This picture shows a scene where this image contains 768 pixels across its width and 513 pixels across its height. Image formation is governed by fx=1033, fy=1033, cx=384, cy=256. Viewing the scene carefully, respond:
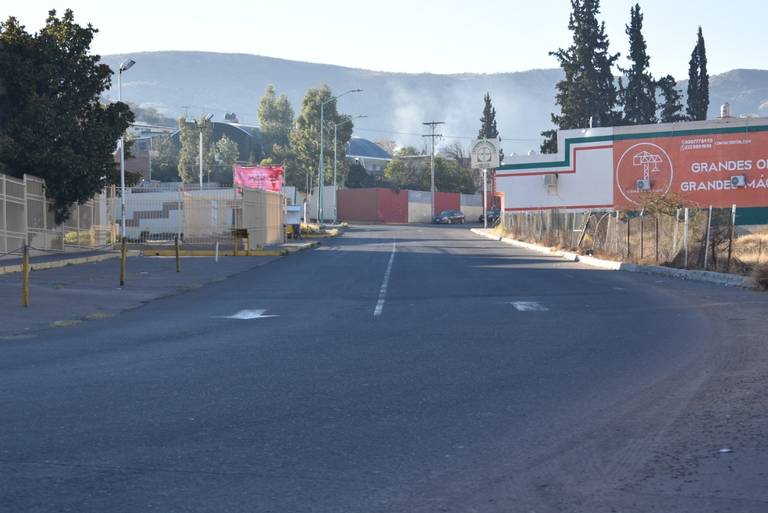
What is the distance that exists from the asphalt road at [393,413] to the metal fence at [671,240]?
36.9ft

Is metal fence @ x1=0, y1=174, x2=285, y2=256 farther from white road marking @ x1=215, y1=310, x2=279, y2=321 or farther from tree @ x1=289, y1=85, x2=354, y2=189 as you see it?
tree @ x1=289, y1=85, x2=354, y2=189

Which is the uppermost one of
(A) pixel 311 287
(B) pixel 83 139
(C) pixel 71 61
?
(C) pixel 71 61

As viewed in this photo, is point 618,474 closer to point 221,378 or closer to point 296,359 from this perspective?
point 221,378

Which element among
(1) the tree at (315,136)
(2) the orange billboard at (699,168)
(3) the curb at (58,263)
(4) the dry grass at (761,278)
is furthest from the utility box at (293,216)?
(1) the tree at (315,136)

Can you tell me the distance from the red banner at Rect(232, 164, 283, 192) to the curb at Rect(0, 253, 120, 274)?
32.0 metres

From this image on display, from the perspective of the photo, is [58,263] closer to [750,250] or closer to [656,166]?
[750,250]

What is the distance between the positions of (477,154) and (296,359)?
9198cm

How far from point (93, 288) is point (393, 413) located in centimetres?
1684

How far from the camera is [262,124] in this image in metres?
165

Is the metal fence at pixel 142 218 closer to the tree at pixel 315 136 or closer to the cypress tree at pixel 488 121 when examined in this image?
the tree at pixel 315 136

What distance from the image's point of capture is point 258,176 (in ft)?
236

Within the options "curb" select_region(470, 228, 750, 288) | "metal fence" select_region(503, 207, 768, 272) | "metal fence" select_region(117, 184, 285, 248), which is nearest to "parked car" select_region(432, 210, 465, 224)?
"metal fence" select_region(117, 184, 285, 248)

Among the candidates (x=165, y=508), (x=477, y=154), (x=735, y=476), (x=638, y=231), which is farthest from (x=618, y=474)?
(x=477, y=154)

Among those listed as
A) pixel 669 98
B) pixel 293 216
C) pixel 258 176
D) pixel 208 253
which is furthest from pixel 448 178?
pixel 208 253
